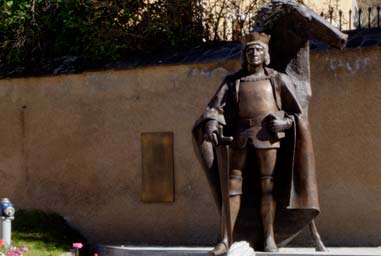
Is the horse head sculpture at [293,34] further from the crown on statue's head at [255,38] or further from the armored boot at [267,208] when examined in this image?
the armored boot at [267,208]

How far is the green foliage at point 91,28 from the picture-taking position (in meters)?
13.8

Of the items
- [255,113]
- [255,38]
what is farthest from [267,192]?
[255,38]

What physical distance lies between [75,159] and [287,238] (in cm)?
558

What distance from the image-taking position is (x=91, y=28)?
554 inches

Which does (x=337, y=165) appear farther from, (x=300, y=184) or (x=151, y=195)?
(x=300, y=184)

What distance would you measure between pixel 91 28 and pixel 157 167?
7.62ft

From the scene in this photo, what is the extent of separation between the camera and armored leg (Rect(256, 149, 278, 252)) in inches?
338

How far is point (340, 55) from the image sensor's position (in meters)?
12.0

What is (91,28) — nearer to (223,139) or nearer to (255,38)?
(255,38)

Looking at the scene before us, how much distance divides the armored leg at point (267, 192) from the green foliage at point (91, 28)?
5.26m

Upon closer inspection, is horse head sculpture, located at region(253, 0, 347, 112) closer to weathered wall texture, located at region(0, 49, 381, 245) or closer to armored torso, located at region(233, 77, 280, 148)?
armored torso, located at region(233, 77, 280, 148)

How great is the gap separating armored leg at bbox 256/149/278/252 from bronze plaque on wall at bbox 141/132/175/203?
4483mm

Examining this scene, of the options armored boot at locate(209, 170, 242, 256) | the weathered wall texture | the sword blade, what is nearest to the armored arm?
the sword blade

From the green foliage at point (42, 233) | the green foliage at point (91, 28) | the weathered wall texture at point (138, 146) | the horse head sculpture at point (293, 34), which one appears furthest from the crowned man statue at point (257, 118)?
the green foliage at point (91, 28)
